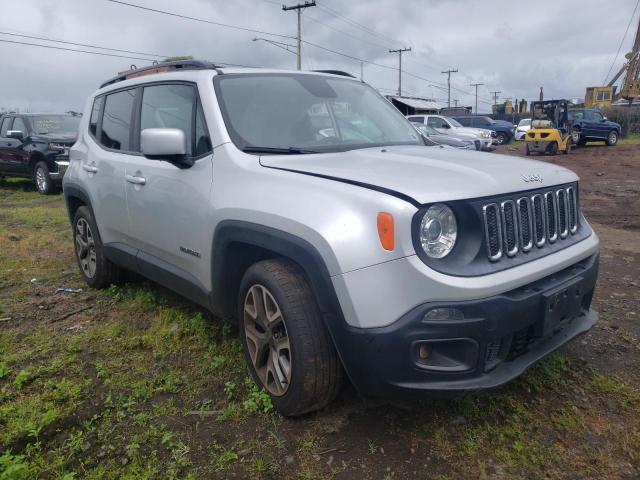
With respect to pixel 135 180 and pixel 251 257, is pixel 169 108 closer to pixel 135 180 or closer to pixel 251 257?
pixel 135 180

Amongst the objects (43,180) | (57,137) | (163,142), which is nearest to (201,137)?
(163,142)

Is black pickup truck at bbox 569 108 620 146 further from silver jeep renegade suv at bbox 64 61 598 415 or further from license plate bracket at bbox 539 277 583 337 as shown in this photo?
license plate bracket at bbox 539 277 583 337

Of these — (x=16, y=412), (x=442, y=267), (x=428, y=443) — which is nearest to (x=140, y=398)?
(x=16, y=412)

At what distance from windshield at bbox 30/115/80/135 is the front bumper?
1190 centimetres

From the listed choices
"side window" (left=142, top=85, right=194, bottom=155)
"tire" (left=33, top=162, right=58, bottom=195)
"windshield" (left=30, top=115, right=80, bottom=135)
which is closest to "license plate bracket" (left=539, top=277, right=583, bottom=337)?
"side window" (left=142, top=85, right=194, bottom=155)

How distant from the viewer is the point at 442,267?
2.30 metres

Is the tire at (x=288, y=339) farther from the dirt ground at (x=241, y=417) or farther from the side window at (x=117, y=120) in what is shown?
the side window at (x=117, y=120)

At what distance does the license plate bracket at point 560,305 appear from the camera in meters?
2.51

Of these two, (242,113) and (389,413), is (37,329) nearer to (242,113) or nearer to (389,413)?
(242,113)

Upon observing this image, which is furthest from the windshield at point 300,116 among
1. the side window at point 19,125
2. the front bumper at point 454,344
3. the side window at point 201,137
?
the side window at point 19,125

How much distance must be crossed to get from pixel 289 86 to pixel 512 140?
101 feet

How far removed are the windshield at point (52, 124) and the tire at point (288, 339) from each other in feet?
36.5

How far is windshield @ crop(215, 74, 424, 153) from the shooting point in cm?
324

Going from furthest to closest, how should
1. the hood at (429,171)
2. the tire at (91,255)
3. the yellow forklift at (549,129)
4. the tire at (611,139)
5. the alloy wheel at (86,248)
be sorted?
the tire at (611,139), the yellow forklift at (549,129), the alloy wheel at (86,248), the tire at (91,255), the hood at (429,171)
